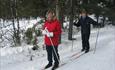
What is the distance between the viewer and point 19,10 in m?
20.5

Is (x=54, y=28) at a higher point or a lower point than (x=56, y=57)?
higher

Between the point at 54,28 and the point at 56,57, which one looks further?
the point at 56,57

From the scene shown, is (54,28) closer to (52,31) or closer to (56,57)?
(52,31)

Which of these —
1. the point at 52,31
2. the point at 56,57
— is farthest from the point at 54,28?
the point at 56,57

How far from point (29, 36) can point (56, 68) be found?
373 inches

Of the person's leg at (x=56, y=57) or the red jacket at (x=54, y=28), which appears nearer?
the red jacket at (x=54, y=28)

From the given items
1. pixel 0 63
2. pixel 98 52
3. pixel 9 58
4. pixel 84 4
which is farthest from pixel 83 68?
pixel 84 4

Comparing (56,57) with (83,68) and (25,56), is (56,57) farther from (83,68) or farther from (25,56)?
(25,56)

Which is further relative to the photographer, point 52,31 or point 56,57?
point 56,57

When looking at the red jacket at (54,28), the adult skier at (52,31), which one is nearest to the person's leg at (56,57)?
the adult skier at (52,31)

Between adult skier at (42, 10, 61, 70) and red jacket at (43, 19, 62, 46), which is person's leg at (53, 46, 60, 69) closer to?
adult skier at (42, 10, 61, 70)

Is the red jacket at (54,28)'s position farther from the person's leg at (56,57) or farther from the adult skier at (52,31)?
the person's leg at (56,57)

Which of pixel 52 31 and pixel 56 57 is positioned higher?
pixel 52 31

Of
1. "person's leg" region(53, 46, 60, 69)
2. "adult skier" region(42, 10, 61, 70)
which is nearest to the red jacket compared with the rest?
"adult skier" region(42, 10, 61, 70)
